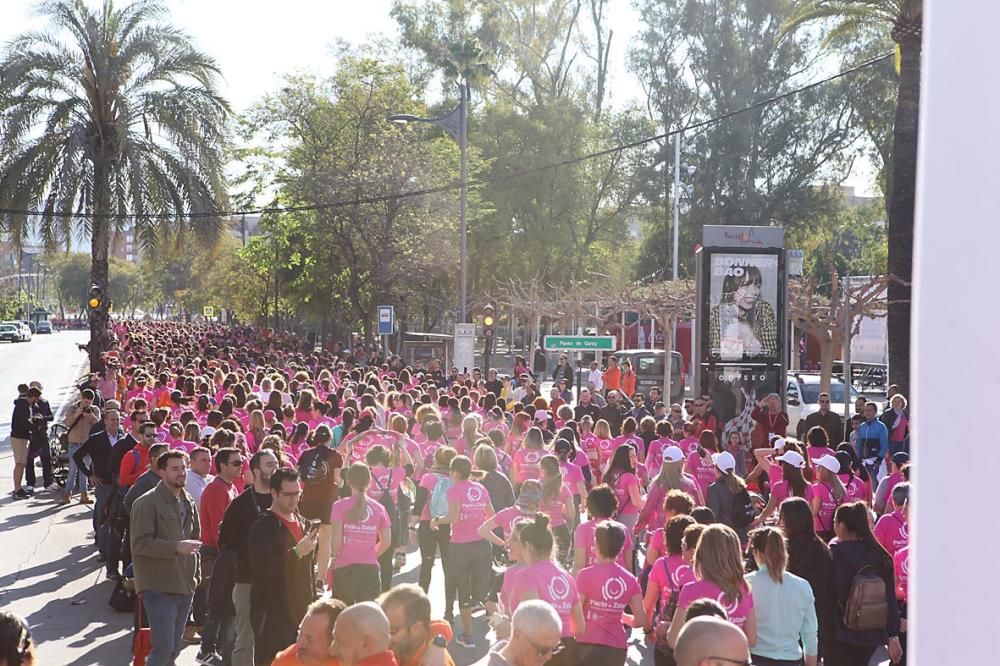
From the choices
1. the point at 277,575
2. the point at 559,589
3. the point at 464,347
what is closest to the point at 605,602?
the point at 559,589

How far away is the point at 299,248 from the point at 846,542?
37819 millimetres

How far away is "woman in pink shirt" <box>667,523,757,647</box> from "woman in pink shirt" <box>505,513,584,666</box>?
560mm

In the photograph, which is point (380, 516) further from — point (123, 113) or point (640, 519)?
point (123, 113)

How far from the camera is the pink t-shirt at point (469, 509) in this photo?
913cm

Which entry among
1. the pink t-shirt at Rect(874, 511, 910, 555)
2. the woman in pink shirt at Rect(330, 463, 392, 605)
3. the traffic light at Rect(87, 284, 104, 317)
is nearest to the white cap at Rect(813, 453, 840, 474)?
the pink t-shirt at Rect(874, 511, 910, 555)

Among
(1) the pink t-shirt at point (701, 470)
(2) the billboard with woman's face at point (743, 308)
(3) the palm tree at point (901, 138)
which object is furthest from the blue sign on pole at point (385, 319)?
(1) the pink t-shirt at point (701, 470)

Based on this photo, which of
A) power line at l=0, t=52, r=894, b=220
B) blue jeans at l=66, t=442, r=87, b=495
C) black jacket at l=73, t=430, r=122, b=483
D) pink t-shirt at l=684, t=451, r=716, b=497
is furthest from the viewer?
power line at l=0, t=52, r=894, b=220

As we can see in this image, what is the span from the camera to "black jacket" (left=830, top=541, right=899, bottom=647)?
639 centimetres

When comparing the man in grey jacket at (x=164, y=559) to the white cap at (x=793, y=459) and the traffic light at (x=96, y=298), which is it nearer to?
the white cap at (x=793, y=459)

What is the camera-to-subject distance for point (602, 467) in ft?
42.3

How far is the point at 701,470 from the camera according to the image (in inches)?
439

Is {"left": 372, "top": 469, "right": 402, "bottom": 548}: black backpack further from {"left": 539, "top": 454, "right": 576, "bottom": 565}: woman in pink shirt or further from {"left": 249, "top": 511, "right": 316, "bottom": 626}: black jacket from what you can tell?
{"left": 249, "top": 511, "right": 316, "bottom": 626}: black jacket

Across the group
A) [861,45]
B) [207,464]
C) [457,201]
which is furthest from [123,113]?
[861,45]

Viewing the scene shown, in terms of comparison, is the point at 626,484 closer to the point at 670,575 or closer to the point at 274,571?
the point at 670,575
